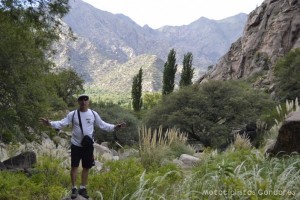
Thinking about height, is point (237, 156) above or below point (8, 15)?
below

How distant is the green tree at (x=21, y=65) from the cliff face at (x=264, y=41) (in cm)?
4909

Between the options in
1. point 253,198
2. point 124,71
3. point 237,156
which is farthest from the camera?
point 124,71

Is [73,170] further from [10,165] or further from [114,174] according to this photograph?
[10,165]

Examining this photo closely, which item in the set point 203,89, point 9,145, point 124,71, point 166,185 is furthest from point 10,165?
point 124,71

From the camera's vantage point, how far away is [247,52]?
63500 millimetres

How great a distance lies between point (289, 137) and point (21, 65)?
5.27 meters

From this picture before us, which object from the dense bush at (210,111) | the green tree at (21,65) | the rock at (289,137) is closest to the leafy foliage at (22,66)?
the green tree at (21,65)

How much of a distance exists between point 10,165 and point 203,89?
63.2ft

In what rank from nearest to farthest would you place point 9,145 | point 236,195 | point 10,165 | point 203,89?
1. point 236,195
2. point 10,165
3. point 9,145
4. point 203,89

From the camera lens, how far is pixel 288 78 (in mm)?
29297

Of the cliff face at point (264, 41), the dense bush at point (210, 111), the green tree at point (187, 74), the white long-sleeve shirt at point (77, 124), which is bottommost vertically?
the dense bush at point (210, 111)

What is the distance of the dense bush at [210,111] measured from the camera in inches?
887

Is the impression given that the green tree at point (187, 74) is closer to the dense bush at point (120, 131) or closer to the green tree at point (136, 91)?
the green tree at point (136, 91)

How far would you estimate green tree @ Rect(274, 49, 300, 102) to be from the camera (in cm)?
2807
